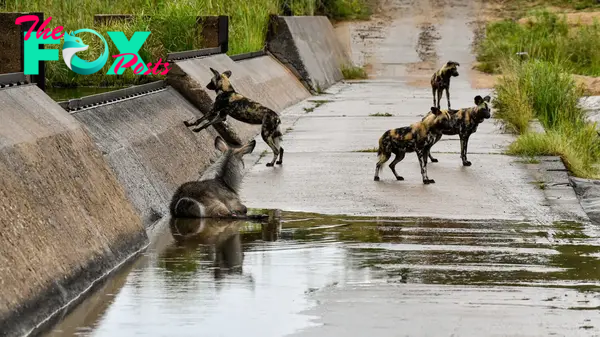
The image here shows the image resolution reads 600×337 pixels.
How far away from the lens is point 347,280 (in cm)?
794

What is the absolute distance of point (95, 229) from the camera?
819 centimetres

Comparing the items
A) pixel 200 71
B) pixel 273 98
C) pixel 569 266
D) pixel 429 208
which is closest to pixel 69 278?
pixel 569 266

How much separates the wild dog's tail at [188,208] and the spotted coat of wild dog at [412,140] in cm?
288

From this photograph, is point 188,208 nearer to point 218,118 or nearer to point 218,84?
point 218,118

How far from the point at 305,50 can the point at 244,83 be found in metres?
8.13

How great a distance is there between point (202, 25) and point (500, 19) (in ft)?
60.1

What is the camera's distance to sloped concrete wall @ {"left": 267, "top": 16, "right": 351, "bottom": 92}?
2569cm

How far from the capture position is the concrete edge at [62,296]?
639 centimetres

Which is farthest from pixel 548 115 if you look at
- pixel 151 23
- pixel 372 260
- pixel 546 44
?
pixel 546 44

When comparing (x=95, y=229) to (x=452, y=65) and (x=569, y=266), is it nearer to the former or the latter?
(x=569, y=266)

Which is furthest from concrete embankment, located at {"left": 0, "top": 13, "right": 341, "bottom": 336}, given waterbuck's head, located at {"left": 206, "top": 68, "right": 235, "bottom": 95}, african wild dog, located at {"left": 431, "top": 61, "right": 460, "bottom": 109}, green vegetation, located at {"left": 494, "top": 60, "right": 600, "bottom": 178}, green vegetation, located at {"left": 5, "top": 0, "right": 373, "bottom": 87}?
african wild dog, located at {"left": 431, "top": 61, "right": 460, "bottom": 109}

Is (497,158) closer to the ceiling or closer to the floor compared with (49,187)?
closer to the floor

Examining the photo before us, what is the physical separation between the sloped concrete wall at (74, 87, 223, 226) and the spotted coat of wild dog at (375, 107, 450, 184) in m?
2.02

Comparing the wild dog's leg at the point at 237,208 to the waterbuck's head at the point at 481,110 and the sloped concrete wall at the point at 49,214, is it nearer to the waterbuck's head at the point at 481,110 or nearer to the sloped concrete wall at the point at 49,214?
the sloped concrete wall at the point at 49,214
